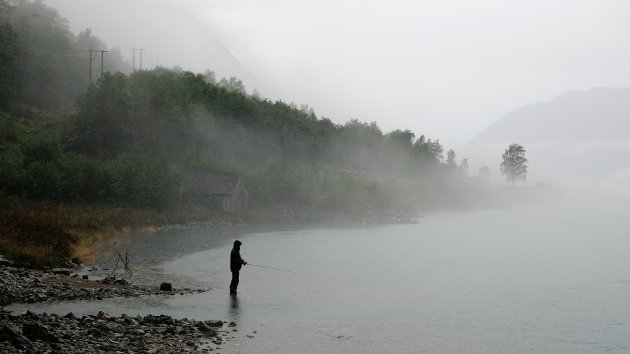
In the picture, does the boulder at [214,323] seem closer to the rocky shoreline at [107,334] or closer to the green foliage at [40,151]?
the rocky shoreline at [107,334]

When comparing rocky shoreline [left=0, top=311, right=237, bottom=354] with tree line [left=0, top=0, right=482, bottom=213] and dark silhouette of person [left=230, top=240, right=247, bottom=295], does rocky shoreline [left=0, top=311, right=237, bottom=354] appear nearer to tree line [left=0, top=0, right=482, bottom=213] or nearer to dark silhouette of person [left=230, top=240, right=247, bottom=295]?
dark silhouette of person [left=230, top=240, right=247, bottom=295]

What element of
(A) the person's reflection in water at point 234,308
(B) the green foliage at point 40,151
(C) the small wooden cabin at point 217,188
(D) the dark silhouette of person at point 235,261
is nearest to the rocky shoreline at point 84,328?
(A) the person's reflection in water at point 234,308

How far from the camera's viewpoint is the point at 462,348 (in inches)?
1051

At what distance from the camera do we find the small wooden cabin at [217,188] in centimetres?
8944

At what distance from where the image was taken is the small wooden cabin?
89438 mm

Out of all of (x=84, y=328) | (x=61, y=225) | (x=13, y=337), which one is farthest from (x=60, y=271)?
(x=61, y=225)

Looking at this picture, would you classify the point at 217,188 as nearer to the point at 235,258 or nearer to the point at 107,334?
the point at 235,258

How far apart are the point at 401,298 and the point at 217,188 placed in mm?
56154

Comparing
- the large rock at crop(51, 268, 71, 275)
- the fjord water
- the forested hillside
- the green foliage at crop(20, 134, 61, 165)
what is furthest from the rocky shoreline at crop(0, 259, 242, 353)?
the green foliage at crop(20, 134, 61, 165)

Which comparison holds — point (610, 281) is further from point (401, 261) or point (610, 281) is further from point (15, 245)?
point (15, 245)

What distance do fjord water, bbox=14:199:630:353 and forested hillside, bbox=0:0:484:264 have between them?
13659 millimetres

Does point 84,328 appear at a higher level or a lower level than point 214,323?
higher

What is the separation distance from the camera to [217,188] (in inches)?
3551

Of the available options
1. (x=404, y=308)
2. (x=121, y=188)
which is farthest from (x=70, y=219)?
(x=404, y=308)
